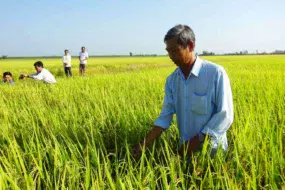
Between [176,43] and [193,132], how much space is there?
0.63 m

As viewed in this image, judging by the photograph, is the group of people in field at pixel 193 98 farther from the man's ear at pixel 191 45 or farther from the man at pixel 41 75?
the man at pixel 41 75

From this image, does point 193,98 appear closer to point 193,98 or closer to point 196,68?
point 193,98

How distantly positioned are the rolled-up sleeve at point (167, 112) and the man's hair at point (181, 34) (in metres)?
0.43

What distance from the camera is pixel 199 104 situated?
1657 millimetres

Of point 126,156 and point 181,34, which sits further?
point 126,156

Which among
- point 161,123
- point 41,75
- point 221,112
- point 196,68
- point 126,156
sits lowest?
point 126,156

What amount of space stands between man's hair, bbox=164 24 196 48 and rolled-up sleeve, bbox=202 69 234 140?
0.90 feet

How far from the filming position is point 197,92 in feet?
5.50

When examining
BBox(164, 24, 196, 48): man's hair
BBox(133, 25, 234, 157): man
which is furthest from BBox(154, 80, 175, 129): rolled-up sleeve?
BBox(164, 24, 196, 48): man's hair

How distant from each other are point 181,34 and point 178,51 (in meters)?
0.10

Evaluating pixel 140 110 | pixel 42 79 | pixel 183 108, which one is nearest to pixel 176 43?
pixel 183 108

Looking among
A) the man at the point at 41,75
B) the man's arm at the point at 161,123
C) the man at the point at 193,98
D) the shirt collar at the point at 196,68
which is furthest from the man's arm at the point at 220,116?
the man at the point at 41,75

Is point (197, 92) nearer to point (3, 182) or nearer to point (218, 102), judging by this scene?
point (218, 102)

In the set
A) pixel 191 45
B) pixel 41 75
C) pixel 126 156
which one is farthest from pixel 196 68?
pixel 41 75
